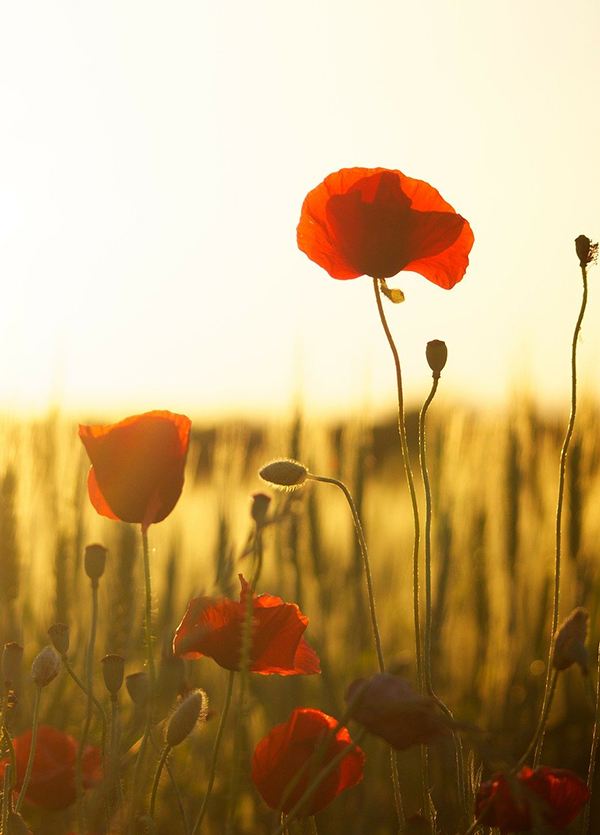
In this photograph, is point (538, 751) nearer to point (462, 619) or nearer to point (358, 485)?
point (358, 485)

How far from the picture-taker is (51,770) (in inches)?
31.5

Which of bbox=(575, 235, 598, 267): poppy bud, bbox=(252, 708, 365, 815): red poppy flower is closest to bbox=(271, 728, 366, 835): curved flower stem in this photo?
bbox=(252, 708, 365, 815): red poppy flower

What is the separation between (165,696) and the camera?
1596 millimetres

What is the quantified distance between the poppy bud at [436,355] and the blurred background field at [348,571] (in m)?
0.72

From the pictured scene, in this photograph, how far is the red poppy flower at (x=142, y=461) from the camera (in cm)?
67

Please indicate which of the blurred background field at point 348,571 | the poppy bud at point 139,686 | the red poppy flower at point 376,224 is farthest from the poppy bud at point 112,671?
the blurred background field at point 348,571

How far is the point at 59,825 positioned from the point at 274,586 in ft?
3.27

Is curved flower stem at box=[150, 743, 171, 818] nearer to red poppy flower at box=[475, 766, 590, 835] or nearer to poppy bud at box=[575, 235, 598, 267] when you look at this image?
red poppy flower at box=[475, 766, 590, 835]

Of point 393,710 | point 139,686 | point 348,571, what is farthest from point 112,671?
point 348,571

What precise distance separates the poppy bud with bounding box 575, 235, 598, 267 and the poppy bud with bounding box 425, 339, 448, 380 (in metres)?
0.12

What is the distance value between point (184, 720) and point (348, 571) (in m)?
1.46

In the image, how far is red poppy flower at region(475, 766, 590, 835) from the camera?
21.1 inches

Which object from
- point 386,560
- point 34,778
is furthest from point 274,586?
point 34,778

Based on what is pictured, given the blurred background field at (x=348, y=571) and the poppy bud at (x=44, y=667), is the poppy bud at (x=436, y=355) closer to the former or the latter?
the poppy bud at (x=44, y=667)
